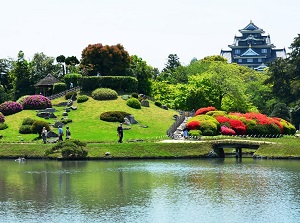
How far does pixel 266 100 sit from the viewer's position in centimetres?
11394

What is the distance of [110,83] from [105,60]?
5787mm

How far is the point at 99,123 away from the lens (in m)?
84.6

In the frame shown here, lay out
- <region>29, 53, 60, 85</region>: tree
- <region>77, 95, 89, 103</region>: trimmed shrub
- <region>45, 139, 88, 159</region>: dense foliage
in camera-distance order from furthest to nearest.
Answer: <region>29, 53, 60, 85</region>: tree < <region>77, 95, 89, 103</region>: trimmed shrub < <region>45, 139, 88, 159</region>: dense foliage

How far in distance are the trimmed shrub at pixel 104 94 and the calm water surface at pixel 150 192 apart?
35.6 metres

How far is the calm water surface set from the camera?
35.4 m

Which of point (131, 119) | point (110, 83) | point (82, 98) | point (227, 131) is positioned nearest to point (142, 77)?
point (110, 83)

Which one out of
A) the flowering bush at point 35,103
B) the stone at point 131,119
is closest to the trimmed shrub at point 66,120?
the stone at point 131,119

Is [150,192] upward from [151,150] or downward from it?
downward

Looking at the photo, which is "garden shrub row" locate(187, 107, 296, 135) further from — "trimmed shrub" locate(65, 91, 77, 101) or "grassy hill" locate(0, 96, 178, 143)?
"trimmed shrub" locate(65, 91, 77, 101)

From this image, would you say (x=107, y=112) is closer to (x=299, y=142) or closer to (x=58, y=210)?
(x=299, y=142)

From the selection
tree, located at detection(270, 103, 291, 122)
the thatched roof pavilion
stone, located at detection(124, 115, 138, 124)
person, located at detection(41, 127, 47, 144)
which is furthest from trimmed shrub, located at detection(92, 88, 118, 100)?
person, located at detection(41, 127, 47, 144)

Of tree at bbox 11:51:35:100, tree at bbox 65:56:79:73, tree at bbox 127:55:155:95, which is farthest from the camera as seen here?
tree at bbox 65:56:79:73

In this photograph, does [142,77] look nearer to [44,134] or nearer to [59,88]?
[59,88]

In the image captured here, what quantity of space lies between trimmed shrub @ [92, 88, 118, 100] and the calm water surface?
117 feet
